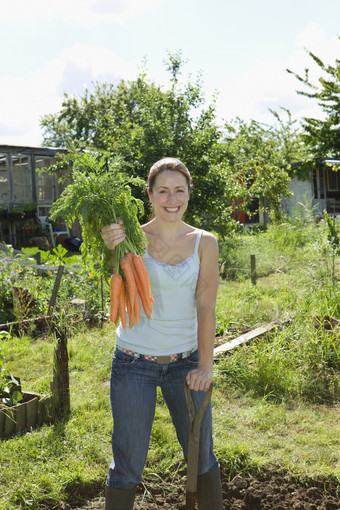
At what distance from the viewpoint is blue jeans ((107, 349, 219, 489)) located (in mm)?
2203

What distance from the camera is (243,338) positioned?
554 cm

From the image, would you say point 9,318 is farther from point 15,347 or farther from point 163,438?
point 163,438

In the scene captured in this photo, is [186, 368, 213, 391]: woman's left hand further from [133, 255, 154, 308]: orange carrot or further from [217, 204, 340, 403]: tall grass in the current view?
[217, 204, 340, 403]: tall grass

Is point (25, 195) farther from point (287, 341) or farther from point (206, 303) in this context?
point (206, 303)

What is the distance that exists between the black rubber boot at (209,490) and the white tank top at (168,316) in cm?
56

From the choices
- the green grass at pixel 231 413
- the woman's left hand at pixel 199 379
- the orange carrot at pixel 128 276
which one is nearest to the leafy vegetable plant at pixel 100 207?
the orange carrot at pixel 128 276

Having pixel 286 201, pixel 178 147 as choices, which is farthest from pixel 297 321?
pixel 286 201

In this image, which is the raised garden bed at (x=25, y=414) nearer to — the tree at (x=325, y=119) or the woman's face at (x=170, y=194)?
the woman's face at (x=170, y=194)

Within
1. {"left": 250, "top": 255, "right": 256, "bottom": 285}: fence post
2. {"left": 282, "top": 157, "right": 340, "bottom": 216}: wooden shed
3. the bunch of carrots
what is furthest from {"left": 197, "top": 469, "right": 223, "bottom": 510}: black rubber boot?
{"left": 282, "top": 157, "right": 340, "bottom": 216}: wooden shed

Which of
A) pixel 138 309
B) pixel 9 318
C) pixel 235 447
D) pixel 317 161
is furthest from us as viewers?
pixel 317 161

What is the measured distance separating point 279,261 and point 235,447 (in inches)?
297

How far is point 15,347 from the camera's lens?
234 inches

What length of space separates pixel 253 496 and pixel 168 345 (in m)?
1.43

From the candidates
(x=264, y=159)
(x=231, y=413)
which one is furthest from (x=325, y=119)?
(x=231, y=413)
